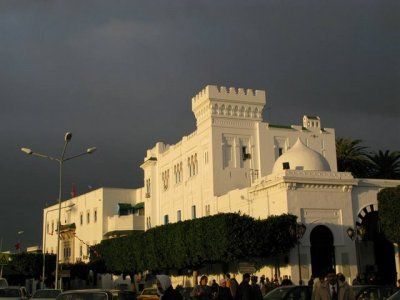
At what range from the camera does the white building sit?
35000mm

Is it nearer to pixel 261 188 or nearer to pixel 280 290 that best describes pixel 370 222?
pixel 261 188

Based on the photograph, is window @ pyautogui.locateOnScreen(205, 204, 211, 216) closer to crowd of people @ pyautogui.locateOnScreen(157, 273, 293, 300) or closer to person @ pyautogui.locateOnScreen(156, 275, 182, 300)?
crowd of people @ pyautogui.locateOnScreen(157, 273, 293, 300)

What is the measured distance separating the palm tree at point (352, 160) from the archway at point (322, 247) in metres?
22.0

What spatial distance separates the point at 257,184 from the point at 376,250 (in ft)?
31.4

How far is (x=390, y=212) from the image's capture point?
1272 inches

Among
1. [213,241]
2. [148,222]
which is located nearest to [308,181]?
[213,241]

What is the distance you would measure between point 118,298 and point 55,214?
65843 mm

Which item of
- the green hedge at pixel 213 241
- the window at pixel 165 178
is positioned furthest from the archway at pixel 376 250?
the window at pixel 165 178

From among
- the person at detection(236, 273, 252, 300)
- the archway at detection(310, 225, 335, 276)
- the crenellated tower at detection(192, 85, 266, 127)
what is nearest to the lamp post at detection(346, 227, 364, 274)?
the archway at detection(310, 225, 335, 276)

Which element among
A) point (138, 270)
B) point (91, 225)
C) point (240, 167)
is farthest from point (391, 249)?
point (91, 225)

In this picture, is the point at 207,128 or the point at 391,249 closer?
the point at 391,249

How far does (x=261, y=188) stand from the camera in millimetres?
36562

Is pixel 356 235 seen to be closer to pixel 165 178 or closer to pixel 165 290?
pixel 165 178

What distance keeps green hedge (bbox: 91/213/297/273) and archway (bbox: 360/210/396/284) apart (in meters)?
6.67
